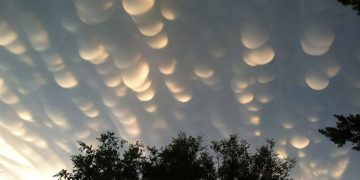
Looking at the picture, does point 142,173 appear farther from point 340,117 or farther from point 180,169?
point 340,117

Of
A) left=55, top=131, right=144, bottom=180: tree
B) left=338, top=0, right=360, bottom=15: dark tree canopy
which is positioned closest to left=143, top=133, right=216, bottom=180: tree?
left=55, top=131, right=144, bottom=180: tree

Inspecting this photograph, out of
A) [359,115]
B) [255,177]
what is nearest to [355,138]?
[359,115]

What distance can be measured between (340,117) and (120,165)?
25.9 metres

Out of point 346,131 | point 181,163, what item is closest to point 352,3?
point 346,131

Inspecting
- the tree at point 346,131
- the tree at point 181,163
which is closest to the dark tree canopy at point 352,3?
the tree at point 346,131

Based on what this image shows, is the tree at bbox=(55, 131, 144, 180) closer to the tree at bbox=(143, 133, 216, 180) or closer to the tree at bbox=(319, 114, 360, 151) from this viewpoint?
the tree at bbox=(143, 133, 216, 180)

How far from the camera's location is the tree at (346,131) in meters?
20.8

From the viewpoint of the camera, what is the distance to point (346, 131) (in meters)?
21.0

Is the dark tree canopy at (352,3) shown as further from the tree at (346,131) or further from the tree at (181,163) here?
the tree at (181,163)

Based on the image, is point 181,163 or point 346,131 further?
point 181,163

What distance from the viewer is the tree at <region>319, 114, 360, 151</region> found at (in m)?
20.8

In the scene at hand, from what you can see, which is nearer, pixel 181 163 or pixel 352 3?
pixel 352 3

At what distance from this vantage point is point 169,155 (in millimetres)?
38500

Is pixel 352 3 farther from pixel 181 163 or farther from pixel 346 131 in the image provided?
pixel 181 163
